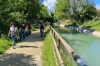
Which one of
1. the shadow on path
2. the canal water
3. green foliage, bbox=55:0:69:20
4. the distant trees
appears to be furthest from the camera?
green foliage, bbox=55:0:69:20

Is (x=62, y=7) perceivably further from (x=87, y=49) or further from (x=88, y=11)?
(x=87, y=49)

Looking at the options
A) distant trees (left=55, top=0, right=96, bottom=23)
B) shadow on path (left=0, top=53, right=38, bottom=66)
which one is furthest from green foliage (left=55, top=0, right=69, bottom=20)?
shadow on path (left=0, top=53, right=38, bottom=66)

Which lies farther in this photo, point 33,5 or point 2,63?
point 33,5

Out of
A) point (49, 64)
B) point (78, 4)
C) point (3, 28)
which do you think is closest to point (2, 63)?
point (49, 64)

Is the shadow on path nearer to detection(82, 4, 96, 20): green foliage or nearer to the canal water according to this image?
the canal water

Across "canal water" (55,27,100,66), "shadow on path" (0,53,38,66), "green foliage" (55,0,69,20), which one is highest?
"green foliage" (55,0,69,20)

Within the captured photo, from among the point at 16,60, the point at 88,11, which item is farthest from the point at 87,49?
the point at 88,11

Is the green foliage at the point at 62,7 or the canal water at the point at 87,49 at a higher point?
the green foliage at the point at 62,7

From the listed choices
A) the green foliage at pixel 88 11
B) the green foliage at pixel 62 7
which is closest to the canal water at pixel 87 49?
the green foliage at pixel 88 11

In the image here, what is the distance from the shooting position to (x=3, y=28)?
21.2 meters

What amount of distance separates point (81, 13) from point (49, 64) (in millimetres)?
54296

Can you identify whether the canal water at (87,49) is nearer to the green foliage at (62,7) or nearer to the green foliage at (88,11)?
the green foliage at (88,11)

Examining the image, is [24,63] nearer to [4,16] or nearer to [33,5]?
[4,16]

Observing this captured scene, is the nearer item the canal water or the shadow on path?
the shadow on path
